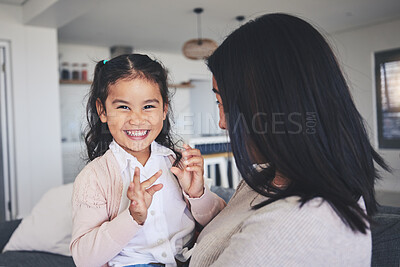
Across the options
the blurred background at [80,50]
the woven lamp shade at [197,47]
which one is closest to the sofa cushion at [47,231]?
the blurred background at [80,50]

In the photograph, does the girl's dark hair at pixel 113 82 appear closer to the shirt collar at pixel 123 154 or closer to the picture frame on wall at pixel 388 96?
the shirt collar at pixel 123 154

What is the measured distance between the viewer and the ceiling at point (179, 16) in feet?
14.9

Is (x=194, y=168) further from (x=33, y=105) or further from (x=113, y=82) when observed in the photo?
(x=33, y=105)

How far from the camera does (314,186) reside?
2.41 ft

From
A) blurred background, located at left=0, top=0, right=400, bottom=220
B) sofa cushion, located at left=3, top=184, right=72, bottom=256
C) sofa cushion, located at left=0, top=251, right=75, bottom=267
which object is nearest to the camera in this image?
sofa cushion, located at left=0, top=251, right=75, bottom=267

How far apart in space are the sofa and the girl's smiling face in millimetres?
650

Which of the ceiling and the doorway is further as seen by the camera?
the ceiling

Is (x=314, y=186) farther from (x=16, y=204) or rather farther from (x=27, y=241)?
(x=16, y=204)

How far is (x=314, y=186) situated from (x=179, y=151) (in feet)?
1.94

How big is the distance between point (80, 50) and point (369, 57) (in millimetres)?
5009

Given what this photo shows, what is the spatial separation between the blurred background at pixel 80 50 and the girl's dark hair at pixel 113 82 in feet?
5.25

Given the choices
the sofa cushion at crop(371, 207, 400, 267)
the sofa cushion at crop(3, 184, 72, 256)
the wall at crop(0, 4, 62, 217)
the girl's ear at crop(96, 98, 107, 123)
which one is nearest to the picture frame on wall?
the wall at crop(0, 4, 62, 217)

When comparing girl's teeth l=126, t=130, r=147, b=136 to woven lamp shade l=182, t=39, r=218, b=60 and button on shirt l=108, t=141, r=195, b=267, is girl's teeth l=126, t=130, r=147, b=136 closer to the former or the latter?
button on shirt l=108, t=141, r=195, b=267

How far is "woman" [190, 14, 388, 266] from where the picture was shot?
692mm
